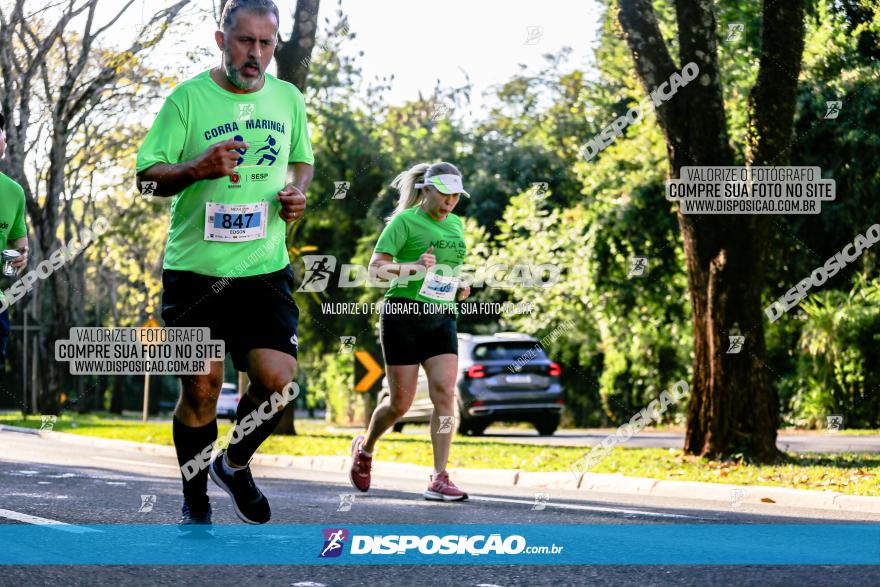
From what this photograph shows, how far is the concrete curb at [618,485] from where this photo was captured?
898cm

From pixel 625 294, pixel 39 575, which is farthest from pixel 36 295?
pixel 39 575

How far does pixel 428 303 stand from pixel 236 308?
3372 mm

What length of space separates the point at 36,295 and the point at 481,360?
2493 cm

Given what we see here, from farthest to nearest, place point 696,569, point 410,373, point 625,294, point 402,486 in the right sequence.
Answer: point 625,294, point 402,486, point 410,373, point 696,569

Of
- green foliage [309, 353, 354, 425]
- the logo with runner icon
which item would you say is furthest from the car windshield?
green foliage [309, 353, 354, 425]

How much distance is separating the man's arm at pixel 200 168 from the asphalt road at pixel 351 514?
4.91ft

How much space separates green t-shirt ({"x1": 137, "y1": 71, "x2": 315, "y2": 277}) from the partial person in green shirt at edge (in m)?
3.21

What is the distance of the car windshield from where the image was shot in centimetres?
2062

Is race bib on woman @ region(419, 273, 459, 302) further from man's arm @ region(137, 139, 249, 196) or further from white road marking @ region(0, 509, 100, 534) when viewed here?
man's arm @ region(137, 139, 249, 196)

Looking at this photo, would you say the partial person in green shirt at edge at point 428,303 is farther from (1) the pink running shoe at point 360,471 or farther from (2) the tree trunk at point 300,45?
(2) the tree trunk at point 300,45

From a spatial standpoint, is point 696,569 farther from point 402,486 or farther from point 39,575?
point 402,486

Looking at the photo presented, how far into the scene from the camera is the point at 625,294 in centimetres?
2519

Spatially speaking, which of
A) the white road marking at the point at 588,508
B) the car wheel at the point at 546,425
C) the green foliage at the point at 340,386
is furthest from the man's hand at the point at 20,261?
the green foliage at the point at 340,386

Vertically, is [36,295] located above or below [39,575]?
above
